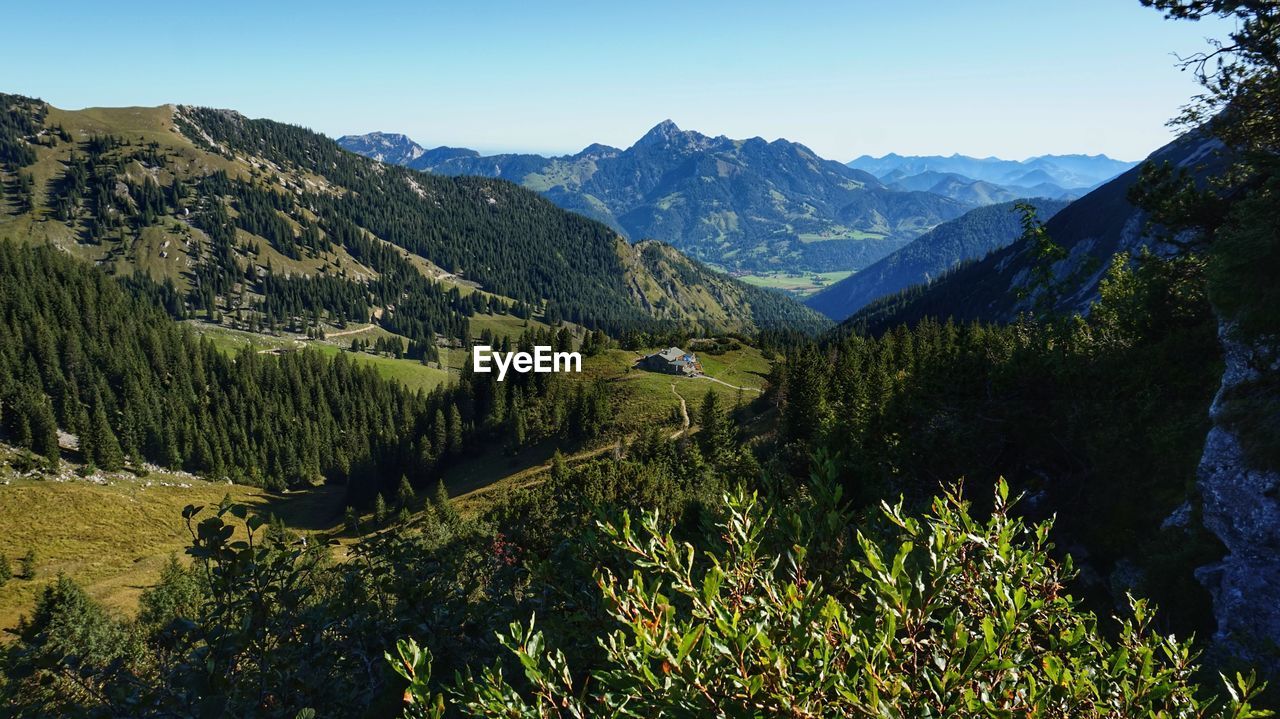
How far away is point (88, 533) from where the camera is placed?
3543 inches

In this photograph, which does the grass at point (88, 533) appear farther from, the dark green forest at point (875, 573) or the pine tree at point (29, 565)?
the dark green forest at point (875, 573)

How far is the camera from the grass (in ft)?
243

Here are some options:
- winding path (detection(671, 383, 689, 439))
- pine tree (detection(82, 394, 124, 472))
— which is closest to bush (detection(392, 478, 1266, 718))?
winding path (detection(671, 383, 689, 439))

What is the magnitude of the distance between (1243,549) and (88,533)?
129895 millimetres

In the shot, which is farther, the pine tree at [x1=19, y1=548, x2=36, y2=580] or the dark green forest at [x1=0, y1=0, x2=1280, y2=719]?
the pine tree at [x1=19, y1=548, x2=36, y2=580]

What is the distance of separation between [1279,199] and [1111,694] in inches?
686

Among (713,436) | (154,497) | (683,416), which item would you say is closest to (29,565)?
(154,497)

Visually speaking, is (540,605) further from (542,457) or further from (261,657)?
Result: (542,457)

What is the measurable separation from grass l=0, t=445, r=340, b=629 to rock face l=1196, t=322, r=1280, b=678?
76.9 meters

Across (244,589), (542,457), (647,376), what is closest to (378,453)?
(542,457)

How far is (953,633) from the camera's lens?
396cm

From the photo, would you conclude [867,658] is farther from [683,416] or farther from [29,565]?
[29,565]

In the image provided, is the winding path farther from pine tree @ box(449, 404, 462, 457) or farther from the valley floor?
pine tree @ box(449, 404, 462, 457)

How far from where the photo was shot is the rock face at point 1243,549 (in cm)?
1085
